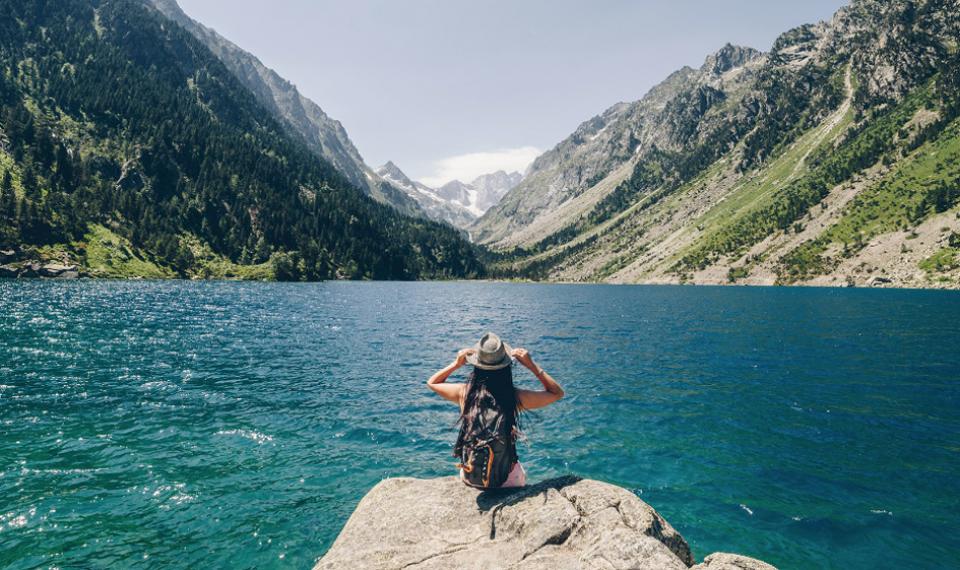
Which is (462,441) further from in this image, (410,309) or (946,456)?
(410,309)

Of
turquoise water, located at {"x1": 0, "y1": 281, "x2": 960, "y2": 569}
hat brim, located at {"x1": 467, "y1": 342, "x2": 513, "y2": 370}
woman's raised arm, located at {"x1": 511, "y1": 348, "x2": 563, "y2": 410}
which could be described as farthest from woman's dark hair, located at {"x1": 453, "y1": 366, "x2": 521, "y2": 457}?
turquoise water, located at {"x1": 0, "y1": 281, "x2": 960, "y2": 569}

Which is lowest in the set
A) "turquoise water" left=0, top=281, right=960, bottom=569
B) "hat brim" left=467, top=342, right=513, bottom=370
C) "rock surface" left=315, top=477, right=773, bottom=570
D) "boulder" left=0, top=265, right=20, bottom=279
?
"turquoise water" left=0, top=281, right=960, bottom=569

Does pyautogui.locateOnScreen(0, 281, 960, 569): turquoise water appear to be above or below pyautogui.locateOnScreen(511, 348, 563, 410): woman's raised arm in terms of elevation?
below

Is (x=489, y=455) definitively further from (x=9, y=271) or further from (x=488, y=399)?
(x=9, y=271)

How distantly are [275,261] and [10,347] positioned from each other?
521 ft

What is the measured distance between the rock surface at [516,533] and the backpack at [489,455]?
33 centimetres

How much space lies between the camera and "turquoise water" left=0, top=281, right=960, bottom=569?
12438 mm

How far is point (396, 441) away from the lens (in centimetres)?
2009

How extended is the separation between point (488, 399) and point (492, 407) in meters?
0.18

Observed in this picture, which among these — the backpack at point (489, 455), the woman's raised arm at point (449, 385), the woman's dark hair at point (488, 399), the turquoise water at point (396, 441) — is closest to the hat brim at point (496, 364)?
the woman's dark hair at point (488, 399)

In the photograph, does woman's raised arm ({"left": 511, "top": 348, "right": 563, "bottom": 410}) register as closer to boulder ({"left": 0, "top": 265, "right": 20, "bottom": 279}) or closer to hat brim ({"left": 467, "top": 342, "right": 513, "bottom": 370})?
hat brim ({"left": 467, "top": 342, "right": 513, "bottom": 370})

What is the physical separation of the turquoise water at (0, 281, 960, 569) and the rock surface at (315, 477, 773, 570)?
15.6ft

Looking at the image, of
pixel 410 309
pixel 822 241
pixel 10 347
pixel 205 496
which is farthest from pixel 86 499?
pixel 822 241

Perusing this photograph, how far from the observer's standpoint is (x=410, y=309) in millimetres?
88250
